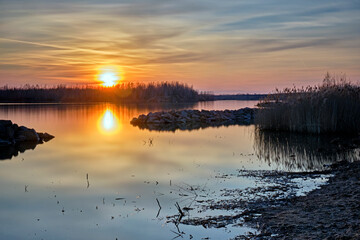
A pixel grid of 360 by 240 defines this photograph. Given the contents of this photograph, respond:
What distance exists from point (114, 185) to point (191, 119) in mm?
18603

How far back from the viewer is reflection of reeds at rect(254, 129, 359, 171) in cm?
899

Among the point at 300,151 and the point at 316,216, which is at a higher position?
the point at 300,151

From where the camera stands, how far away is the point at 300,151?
10.9 m

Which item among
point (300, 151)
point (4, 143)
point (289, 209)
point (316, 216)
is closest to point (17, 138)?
point (4, 143)

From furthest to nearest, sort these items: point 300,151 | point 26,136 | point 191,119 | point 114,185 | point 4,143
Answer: point 191,119
point 26,136
point 4,143
point 300,151
point 114,185

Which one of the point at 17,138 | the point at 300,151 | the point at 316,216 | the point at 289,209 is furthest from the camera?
the point at 17,138

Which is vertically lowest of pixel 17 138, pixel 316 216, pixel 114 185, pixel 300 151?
pixel 114 185

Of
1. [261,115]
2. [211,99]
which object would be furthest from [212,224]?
[211,99]

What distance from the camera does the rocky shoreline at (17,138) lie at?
13023 mm

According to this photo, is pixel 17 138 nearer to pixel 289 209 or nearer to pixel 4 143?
pixel 4 143

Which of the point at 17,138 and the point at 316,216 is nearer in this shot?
the point at 316,216

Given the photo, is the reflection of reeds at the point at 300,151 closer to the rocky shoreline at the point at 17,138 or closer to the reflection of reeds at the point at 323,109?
the reflection of reeds at the point at 323,109

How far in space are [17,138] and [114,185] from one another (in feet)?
29.6

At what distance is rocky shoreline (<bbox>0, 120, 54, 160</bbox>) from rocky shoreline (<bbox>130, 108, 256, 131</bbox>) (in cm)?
827
